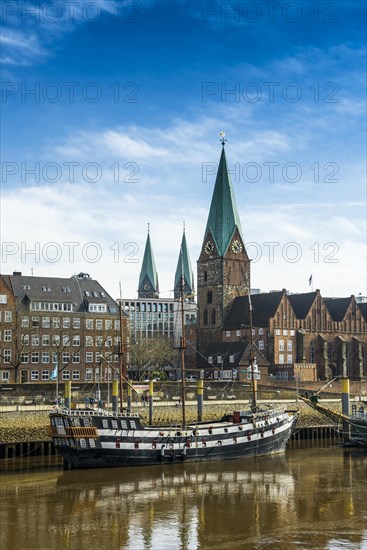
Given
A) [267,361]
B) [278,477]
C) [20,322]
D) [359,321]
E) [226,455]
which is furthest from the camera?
[359,321]

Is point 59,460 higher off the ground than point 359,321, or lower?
lower

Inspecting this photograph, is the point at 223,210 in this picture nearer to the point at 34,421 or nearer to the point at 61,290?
the point at 61,290

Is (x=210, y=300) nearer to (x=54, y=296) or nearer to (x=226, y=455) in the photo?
(x=54, y=296)

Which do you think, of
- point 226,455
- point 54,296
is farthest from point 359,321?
point 226,455

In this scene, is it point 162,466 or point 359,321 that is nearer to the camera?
point 162,466

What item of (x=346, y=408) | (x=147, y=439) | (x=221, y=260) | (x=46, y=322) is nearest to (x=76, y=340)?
(x=46, y=322)

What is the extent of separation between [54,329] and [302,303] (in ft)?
149

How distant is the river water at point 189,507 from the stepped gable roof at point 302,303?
235 ft

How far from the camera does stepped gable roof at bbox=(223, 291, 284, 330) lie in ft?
428

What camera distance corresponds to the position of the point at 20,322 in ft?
343

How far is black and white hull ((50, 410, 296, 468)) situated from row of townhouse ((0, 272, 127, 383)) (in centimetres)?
4000

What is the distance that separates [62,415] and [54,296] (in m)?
53.0

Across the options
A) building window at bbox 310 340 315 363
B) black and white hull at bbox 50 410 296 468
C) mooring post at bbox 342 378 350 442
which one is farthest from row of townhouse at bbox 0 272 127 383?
black and white hull at bbox 50 410 296 468

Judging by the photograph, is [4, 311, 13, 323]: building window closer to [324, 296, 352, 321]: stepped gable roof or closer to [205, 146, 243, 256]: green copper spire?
[205, 146, 243, 256]: green copper spire
